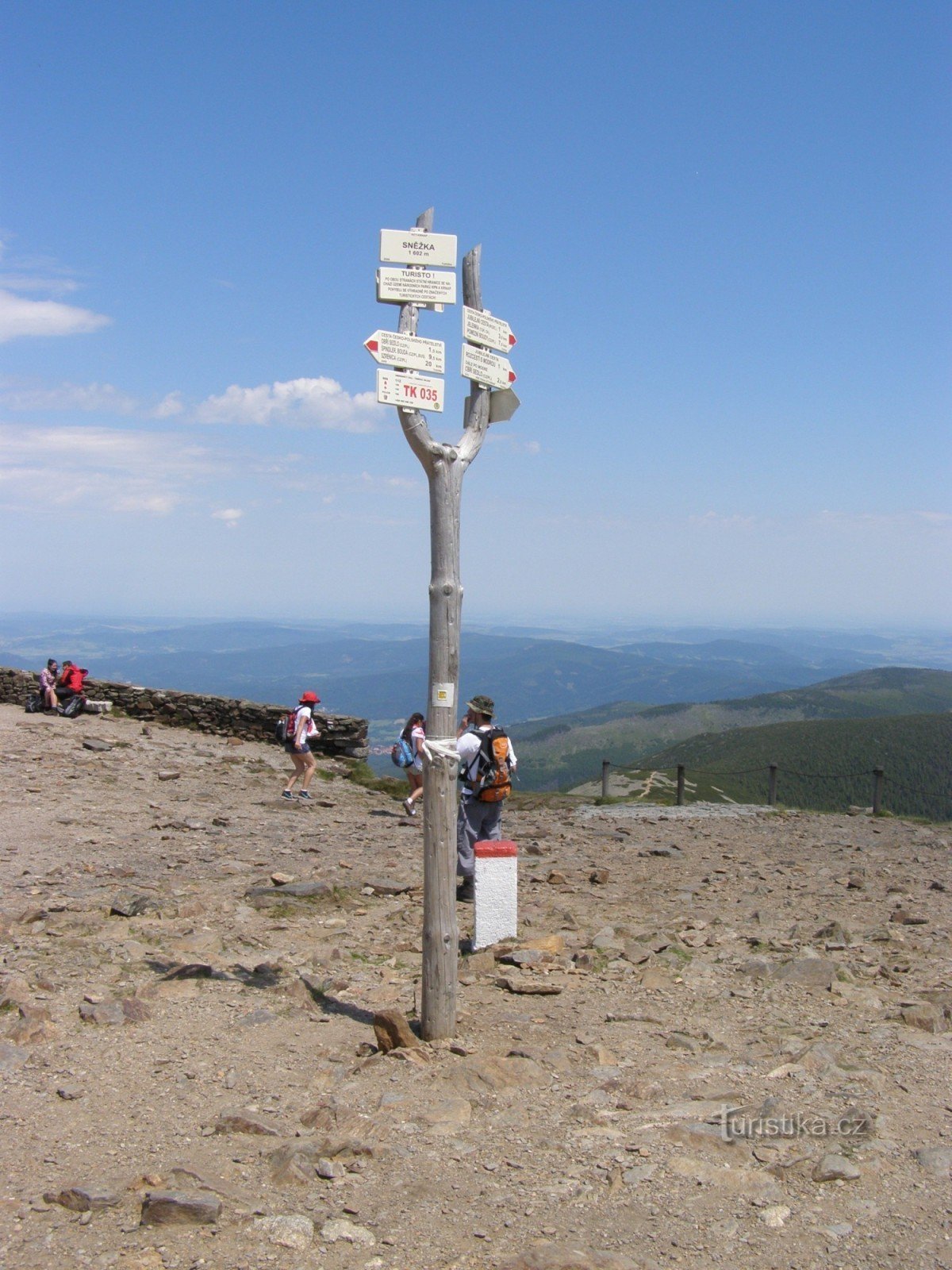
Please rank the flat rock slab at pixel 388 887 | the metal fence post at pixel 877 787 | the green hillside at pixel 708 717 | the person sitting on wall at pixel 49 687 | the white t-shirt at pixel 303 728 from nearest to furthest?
1. the flat rock slab at pixel 388 887
2. the white t-shirt at pixel 303 728
3. the metal fence post at pixel 877 787
4. the person sitting on wall at pixel 49 687
5. the green hillside at pixel 708 717

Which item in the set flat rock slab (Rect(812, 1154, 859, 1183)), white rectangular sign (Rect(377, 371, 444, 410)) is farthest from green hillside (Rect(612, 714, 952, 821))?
flat rock slab (Rect(812, 1154, 859, 1183))

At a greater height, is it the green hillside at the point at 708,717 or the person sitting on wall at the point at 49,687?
the person sitting on wall at the point at 49,687

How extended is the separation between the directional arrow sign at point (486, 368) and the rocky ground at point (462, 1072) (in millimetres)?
4351

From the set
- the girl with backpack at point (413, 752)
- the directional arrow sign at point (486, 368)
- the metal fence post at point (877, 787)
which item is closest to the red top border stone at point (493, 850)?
the directional arrow sign at point (486, 368)

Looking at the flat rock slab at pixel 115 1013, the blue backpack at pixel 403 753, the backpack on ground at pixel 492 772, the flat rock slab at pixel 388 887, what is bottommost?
the flat rock slab at pixel 388 887

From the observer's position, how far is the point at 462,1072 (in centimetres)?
579

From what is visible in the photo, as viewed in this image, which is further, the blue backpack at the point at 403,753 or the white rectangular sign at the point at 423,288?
the blue backpack at the point at 403,753

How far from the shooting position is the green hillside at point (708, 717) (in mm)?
95812

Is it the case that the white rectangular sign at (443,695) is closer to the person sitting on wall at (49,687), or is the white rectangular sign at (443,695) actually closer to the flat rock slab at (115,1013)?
the flat rock slab at (115,1013)

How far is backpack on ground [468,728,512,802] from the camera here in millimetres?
9062

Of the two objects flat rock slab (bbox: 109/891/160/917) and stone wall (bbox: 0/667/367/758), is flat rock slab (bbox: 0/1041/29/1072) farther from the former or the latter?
stone wall (bbox: 0/667/367/758)

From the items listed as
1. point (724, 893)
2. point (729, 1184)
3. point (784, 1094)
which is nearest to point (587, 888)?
point (724, 893)

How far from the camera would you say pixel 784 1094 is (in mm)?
5523

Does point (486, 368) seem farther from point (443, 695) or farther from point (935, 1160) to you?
point (935, 1160)
